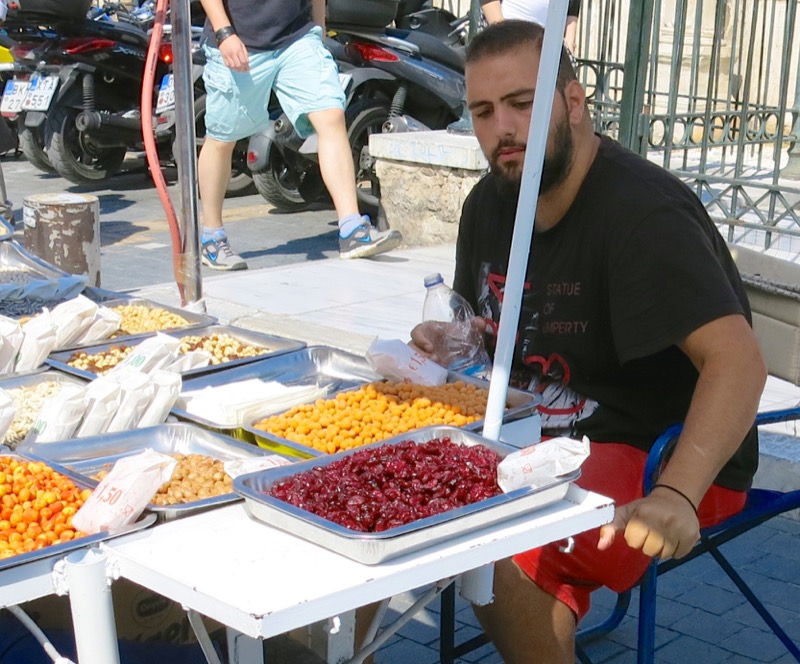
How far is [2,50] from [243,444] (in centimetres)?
918

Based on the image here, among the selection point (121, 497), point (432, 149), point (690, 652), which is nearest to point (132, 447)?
point (121, 497)

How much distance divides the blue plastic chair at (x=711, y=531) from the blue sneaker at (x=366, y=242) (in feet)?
10.6

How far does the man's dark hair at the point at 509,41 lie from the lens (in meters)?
2.39

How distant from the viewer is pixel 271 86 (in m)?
5.86

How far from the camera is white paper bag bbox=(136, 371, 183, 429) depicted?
2414mm

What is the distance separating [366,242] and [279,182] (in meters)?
2.47

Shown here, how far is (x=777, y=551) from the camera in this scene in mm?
3576

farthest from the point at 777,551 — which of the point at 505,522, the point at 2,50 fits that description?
the point at 2,50

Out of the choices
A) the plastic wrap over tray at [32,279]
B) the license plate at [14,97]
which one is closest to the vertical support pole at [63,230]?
the plastic wrap over tray at [32,279]

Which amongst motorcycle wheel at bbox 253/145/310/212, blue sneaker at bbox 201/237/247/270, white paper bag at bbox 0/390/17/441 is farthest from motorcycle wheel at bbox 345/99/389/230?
white paper bag at bbox 0/390/17/441

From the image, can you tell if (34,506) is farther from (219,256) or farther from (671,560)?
(219,256)

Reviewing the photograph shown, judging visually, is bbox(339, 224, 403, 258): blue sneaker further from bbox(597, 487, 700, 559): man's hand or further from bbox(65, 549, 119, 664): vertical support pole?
bbox(65, 549, 119, 664): vertical support pole

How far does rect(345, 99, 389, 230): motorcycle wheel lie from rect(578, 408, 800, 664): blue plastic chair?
221 inches

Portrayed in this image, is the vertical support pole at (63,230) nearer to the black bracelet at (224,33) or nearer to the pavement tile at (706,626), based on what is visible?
the black bracelet at (224,33)
